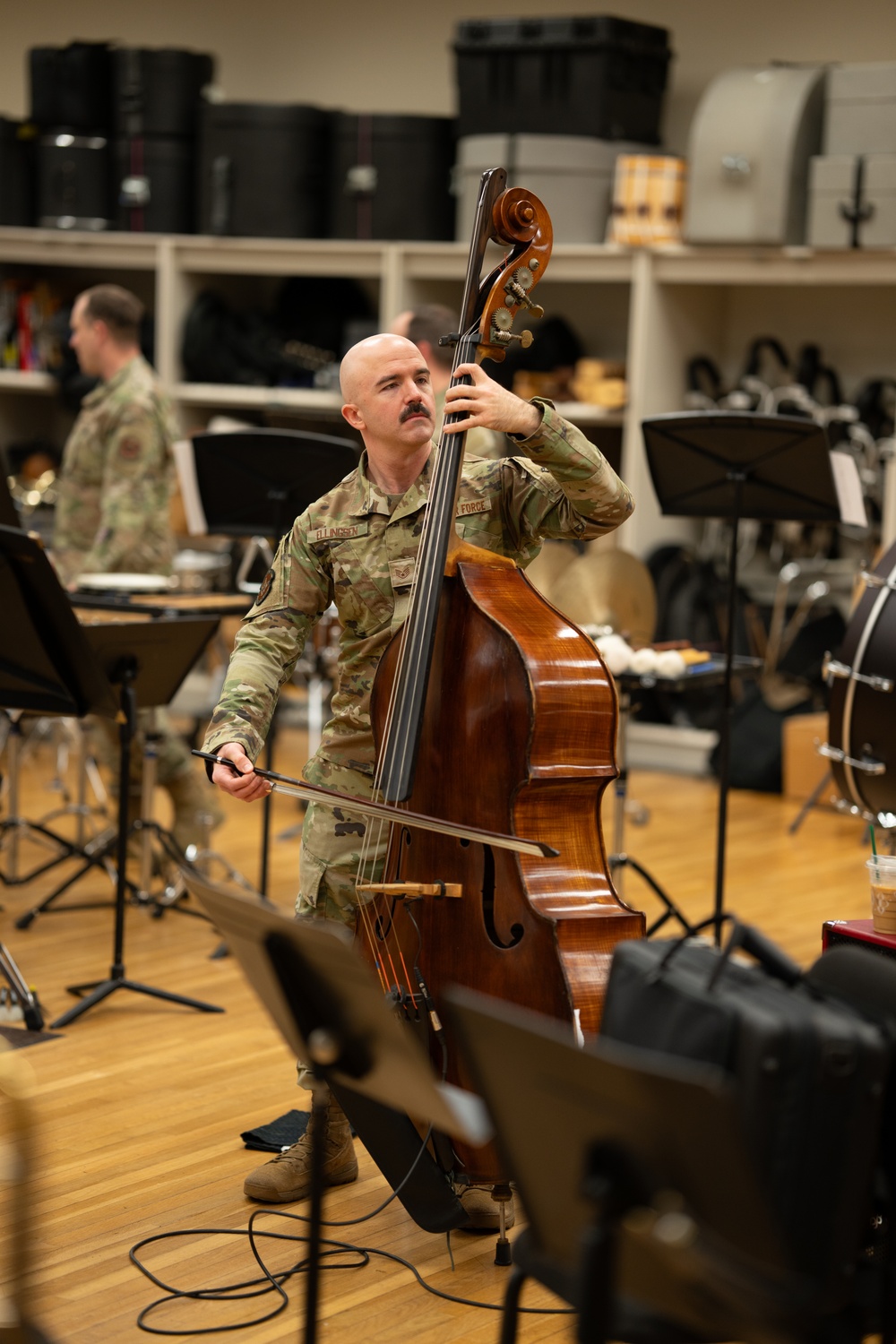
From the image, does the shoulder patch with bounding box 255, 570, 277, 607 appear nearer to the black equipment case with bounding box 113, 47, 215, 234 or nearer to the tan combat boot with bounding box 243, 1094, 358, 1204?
the tan combat boot with bounding box 243, 1094, 358, 1204

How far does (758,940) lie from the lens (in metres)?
1.91

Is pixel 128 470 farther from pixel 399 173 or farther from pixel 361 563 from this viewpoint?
pixel 399 173

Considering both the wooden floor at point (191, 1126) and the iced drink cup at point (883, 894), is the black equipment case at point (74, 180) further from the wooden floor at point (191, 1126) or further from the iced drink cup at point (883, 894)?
the iced drink cup at point (883, 894)

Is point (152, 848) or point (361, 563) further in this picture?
point (152, 848)

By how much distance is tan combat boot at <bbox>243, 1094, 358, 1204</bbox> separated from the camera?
298cm


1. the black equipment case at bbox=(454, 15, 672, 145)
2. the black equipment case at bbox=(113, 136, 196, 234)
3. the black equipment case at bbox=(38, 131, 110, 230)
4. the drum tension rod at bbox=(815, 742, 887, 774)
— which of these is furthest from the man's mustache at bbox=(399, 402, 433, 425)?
the black equipment case at bbox=(38, 131, 110, 230)

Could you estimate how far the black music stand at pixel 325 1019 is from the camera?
1697mm

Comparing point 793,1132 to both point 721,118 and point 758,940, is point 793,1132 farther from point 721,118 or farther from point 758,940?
point 721,118

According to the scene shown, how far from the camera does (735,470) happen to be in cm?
392

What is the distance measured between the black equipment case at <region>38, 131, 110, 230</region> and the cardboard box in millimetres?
4092

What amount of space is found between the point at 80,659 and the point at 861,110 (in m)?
4.23

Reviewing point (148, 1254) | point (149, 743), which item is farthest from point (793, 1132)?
point (149, 743)

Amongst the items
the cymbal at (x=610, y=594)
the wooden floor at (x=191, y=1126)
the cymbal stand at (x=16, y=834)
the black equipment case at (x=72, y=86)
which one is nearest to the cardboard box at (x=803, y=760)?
the wooden floor at (x=191, y=1126)

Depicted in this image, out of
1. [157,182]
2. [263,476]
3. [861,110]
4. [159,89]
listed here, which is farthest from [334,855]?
[159,89]
